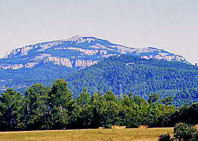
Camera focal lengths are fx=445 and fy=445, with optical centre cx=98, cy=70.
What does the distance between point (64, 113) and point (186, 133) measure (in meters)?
63.4

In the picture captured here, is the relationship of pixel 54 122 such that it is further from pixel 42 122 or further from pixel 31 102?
pixel 31 102

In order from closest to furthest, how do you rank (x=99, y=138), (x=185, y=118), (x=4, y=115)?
(x=99, y=138) < (x=185, y=118) < (x=4, y=115)

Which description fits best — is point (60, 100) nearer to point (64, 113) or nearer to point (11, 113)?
point (64, 113)

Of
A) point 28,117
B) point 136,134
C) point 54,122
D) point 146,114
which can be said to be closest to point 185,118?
point 146,114

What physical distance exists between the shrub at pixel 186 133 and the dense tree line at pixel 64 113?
3935 cm

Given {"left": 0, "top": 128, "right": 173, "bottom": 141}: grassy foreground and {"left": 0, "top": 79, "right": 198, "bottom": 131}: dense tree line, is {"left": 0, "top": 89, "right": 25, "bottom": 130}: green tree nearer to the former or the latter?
{"left": 0, "top": 79, "right": 198, "bottom": 131}: dense tree line

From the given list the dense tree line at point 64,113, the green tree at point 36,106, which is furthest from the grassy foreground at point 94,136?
the green tree at point 36,106

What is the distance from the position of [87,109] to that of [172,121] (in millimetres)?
23921

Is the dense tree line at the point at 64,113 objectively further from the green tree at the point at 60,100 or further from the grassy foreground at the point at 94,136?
the grassy foreground at the point at 94,136

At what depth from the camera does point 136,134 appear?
276 feet

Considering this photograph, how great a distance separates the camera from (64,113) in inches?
4813

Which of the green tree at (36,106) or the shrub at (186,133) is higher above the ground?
the green tree at (36,106)

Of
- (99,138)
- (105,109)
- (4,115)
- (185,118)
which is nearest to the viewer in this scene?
(99,138)

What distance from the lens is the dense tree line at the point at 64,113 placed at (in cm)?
11200
